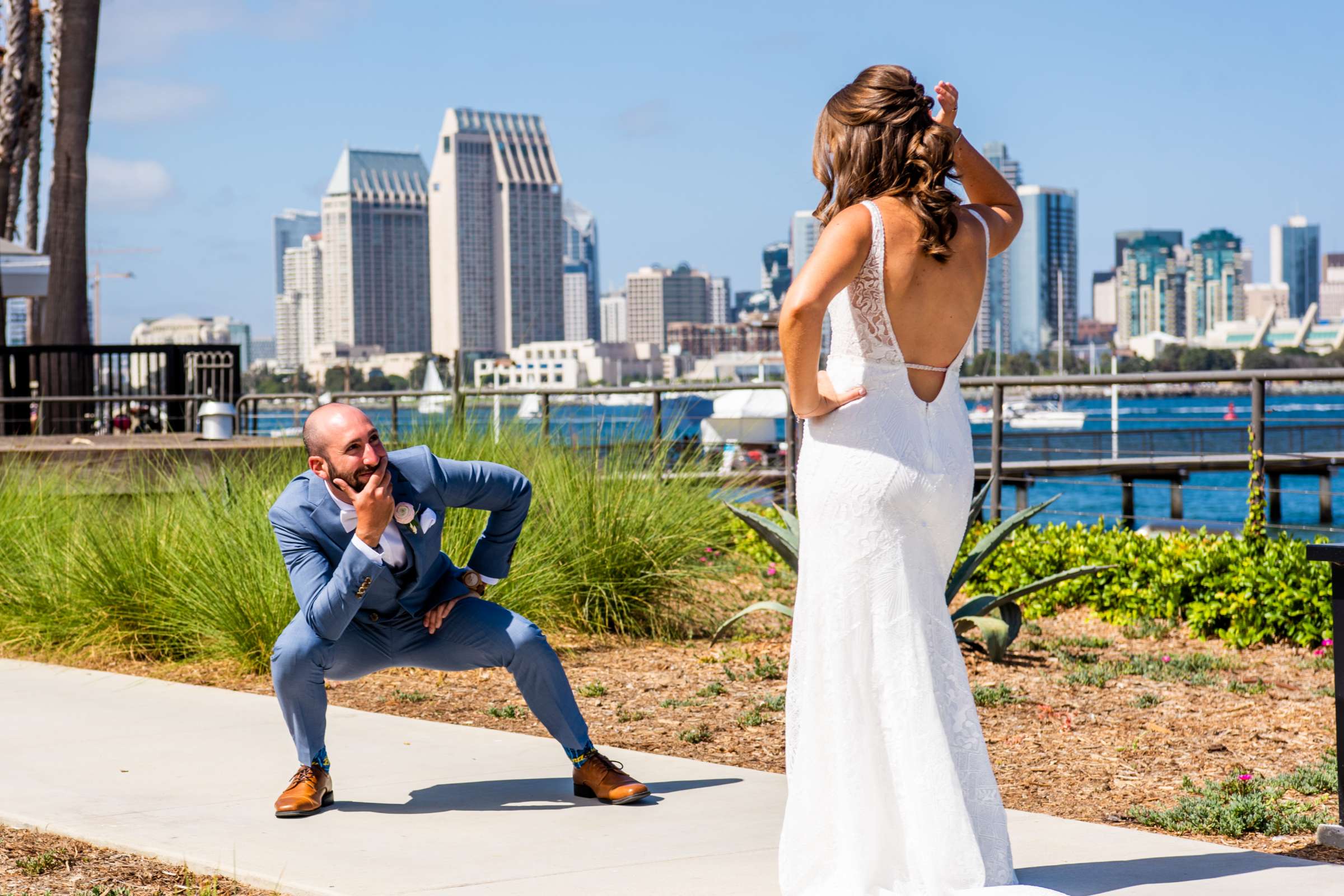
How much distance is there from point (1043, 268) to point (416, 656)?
188m

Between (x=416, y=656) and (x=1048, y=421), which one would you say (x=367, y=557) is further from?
(x=1048, y=421)

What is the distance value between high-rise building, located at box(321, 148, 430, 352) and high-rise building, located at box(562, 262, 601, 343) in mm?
14936

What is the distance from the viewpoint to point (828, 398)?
3.29 m

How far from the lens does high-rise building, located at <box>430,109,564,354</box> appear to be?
9562cm

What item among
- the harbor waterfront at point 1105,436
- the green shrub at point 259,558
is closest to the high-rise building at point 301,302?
the harbor waterfront at point 1105,436

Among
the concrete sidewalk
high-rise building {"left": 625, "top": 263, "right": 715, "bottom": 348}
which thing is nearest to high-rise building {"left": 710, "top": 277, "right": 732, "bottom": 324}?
high-rise building {"left": 625, "top": 263, "right": 715, "bottom": 348}

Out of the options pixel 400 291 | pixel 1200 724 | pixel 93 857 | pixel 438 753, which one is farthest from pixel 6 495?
pixel 400 291

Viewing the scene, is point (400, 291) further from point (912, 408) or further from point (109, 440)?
point (912, 408)

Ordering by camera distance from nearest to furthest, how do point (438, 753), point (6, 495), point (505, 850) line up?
point (505, 850)
point (438, 753)
point (6, 495)

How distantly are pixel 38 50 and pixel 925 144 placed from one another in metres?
21.7

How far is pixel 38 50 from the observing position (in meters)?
21.8

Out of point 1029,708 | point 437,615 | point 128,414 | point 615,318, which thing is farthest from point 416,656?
point 615,318

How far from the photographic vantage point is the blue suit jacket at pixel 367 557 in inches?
161

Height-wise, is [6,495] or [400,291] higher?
[400,291]
